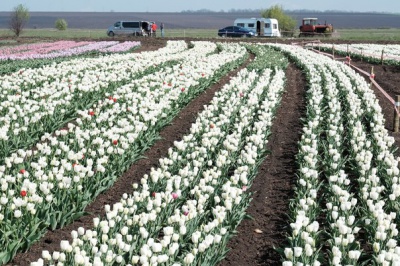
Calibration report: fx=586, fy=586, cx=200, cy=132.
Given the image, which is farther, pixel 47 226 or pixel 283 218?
pixel 283 218

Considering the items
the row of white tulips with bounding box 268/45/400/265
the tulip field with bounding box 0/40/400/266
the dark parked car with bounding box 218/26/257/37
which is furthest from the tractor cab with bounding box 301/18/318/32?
the row of white tulips with bounding box 268/45/400/265

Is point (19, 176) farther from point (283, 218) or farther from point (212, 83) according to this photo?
point (212, 83)

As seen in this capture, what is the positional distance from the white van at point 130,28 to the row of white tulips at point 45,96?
3728cm

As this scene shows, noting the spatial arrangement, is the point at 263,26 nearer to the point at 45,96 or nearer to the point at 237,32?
the point at 237,32

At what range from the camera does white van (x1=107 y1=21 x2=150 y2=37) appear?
5734 centimetres

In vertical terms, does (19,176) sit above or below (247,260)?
above

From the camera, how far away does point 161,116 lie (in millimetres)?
11156

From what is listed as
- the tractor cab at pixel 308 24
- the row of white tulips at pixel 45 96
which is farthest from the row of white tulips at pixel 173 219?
the tractor cab at pixel 308 24

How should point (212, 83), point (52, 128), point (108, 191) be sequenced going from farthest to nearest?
1. point (212, 83)
2. point (52, 128)
3. point (108, 191)

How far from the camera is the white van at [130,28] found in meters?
57.3

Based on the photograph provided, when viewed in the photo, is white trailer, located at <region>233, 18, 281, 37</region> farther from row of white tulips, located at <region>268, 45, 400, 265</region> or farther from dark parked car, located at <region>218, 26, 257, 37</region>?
row of white tulips, located at <region>268, 45, 400, 265</region>

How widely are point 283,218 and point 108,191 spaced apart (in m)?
2.36

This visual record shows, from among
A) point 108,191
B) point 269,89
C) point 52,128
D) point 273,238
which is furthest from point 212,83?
point 273,238

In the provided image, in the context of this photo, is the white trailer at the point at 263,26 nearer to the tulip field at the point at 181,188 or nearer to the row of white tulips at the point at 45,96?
the row of white tulips at the point at 45,96
